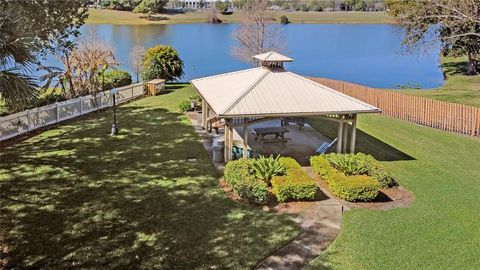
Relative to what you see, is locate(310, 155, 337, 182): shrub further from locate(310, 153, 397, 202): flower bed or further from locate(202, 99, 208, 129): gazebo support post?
locate(202, 99, 208, 129): gazebo support post

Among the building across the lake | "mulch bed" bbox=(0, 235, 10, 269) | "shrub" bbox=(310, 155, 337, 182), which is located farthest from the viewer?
the building across the lake

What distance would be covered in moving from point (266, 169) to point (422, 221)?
402cm

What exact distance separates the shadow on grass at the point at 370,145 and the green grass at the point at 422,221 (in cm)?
4

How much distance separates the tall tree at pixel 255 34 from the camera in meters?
33.8

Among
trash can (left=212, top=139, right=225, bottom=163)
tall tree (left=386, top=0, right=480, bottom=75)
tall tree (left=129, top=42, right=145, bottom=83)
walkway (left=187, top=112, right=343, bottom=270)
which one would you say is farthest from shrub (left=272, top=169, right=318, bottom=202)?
tall tree (left=129, top=42, right=145, bottom=83)

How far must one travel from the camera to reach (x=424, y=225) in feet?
32.0

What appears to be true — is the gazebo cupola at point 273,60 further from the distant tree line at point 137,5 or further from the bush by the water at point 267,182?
the distant tree line at point 137,5

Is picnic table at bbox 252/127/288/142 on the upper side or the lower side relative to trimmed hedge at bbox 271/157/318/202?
upper

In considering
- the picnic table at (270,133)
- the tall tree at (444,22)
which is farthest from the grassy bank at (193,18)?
the picnic table at (270,133)

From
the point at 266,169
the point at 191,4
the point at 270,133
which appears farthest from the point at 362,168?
the point at 191,4

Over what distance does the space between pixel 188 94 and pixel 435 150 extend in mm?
14552

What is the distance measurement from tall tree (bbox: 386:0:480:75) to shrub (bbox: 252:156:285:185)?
15.9 meters

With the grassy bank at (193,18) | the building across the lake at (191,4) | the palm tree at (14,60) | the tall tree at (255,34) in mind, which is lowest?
the palm tree at (14,60)

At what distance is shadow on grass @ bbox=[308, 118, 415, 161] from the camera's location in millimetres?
15320
